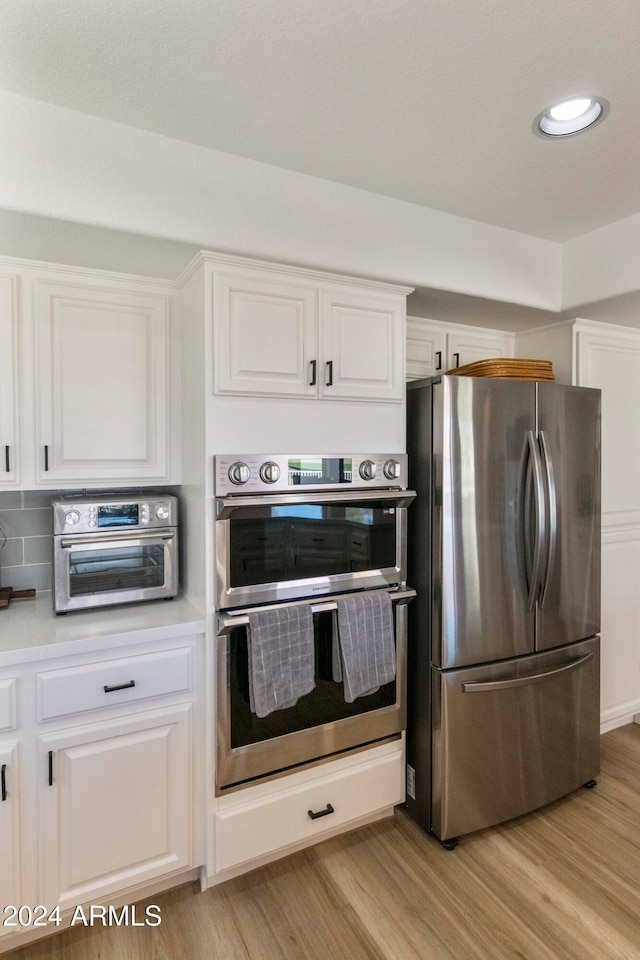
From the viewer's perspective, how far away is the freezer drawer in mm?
2043

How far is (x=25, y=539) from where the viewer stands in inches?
84.3

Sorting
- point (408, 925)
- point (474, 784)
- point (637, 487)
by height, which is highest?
point (637, 487)

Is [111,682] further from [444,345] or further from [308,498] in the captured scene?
[444,345]

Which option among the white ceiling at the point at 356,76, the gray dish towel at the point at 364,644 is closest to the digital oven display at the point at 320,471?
the gray dish towel at the point at 364,644

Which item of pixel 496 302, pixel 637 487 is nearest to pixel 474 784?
pixel 637 487

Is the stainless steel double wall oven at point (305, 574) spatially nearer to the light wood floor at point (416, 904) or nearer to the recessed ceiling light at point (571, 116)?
the light wood floor at point (416, 904)

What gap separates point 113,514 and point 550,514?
5.58ft

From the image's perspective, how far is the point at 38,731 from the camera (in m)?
1.61

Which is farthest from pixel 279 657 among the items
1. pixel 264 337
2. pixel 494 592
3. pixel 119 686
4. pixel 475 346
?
pixel 475 346

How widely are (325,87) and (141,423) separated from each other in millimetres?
1273

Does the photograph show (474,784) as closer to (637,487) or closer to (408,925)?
(408,925)

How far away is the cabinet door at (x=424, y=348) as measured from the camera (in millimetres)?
2605

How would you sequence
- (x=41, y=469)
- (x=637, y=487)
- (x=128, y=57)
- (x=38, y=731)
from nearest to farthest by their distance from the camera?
(x=128, y=57)
(x=38, y=731)
(x=41, y=469)
(x=637, y=487)

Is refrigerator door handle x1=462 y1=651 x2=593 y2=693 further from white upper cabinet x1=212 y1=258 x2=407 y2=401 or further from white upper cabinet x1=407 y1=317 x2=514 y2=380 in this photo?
white upper cabinet x1=407 y1=317 x2=514 y2=380
